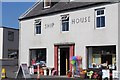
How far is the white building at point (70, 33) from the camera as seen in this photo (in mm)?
23781

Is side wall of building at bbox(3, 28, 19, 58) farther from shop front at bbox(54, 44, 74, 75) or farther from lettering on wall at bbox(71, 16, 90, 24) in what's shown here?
lettering on wall at bbox(71, 16, 90, 24)

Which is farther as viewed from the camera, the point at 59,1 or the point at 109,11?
the point at 59,1

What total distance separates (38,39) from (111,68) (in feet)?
32.2

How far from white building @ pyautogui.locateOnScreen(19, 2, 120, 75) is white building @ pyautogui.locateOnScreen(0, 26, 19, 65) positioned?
22434 millimetres

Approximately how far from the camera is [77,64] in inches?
1021

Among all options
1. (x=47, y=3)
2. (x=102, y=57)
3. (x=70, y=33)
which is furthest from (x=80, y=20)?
(x=47, y=3)

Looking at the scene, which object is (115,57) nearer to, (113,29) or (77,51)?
(113,29)

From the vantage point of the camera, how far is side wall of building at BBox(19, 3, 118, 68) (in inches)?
930

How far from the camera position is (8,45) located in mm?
57875

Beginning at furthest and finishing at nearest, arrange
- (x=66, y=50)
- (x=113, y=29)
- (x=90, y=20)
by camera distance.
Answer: (x=66, y=50) < (x=90, y=20) < (x=113, y=29)

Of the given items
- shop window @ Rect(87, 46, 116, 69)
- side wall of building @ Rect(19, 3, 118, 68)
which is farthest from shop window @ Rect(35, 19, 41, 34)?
shop window @ Rect(87, 46, 116, 69)

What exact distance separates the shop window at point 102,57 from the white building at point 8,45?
3038cm

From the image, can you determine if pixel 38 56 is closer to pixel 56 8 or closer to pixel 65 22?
pixel 56 8

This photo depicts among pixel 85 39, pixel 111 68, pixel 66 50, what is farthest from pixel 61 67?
pixel 111 68
